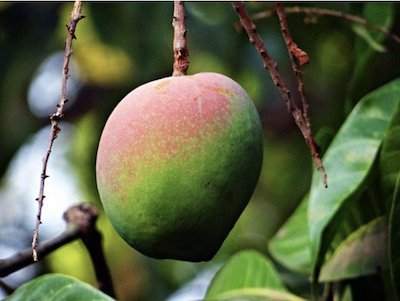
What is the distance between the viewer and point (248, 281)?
1144mm

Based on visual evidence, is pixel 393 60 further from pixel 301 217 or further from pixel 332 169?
pixel 332 169

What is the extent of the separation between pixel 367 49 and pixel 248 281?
0.37 meters

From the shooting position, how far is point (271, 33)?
5.03ft

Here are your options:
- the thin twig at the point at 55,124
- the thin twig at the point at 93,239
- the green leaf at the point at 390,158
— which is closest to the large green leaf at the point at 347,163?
the green leaf at the point at 390,158

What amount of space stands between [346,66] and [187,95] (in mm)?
999

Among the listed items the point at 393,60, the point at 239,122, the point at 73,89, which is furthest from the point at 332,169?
the point at 73,89

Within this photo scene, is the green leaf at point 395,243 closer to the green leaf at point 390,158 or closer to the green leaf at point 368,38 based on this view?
the green leaf at point 390,158

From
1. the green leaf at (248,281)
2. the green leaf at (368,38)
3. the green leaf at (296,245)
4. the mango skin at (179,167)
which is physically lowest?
the green leaf at (248,281)

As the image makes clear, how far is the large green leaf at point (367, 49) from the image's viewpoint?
1069mm

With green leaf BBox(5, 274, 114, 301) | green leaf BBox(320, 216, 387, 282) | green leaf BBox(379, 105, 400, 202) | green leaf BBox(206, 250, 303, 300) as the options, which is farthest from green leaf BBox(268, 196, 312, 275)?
green leaf BBox(5, 274, 114, 301)

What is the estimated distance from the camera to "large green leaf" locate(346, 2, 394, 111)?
3.51ft

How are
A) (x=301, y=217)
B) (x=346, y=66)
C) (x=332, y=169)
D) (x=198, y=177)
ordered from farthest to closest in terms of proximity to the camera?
(x=346, y=66), (x=301, y=217), (x=332, y=169), (x=198, y=177)

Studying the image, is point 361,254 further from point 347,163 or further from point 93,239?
point 93,239

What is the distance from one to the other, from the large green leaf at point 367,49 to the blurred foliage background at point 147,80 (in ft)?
0.59
